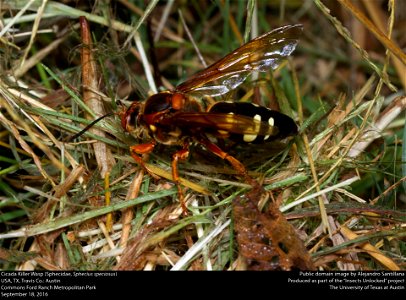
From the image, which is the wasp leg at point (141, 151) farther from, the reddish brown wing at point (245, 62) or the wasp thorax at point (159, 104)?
the reddish brown wing at point (245, 62)

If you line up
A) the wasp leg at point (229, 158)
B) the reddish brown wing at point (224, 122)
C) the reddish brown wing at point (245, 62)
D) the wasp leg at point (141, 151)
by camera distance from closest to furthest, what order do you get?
the reddish brown wing at point (224, 122), the wasp leg at point (229, 158), the wasp leg at point (141, 151), the reddish brown wing at point (245, 62)

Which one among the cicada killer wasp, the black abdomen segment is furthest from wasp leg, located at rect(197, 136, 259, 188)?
the black abdomen segment

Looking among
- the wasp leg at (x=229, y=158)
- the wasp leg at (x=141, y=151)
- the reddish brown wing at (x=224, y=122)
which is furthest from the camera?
the wasp leg at (x=141, y=151)

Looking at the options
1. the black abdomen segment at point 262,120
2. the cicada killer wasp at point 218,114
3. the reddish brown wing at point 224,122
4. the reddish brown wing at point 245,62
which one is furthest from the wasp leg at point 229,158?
the reddish brown wing at point 245,62

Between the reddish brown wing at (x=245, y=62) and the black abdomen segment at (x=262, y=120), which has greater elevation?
the reddish brown wing at (x=245, y=62)

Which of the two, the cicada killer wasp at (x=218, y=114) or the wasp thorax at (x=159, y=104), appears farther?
the wasp thorax at (x=159, y=104)

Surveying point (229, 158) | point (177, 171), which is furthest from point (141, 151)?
point (229, 158)

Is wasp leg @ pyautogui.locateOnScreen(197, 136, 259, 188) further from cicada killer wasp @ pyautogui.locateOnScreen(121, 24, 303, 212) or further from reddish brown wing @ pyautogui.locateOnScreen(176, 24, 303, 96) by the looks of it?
reddish brown wing @ pyautogui.locateOnScreen(176, 24, 303, 96)
